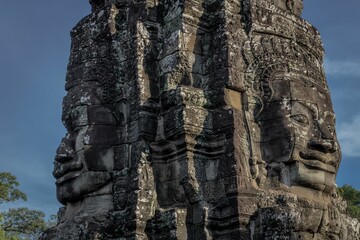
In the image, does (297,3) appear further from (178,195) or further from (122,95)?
(178,195)

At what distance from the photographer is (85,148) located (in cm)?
842

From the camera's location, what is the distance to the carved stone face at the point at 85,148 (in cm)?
827

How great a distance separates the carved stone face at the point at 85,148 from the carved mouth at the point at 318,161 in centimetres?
275

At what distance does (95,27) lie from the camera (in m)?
9.38

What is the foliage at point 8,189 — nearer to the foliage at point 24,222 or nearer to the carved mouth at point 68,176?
the foliage at point 24,222

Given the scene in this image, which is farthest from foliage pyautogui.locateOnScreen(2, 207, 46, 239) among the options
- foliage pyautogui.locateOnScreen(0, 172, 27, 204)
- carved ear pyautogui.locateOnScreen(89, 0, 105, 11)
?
carved ear pyautogui.locateOnScreen(89, 0, 105, 11)

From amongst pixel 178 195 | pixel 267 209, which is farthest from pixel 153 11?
pixel 267 209

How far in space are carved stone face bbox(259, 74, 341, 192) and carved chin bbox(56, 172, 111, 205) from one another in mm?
2340

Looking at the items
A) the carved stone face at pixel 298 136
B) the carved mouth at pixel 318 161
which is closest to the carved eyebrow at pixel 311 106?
the carved stone face at pixel 298 136

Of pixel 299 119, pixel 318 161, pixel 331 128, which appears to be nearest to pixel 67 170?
pixel 299 119

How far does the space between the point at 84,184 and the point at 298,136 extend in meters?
3.13

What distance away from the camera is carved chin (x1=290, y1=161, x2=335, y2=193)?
798 centimetres

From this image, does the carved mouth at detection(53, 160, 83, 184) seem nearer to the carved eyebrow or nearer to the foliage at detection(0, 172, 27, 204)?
the carved eyebrow

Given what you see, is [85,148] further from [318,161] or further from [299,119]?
[318,161]
